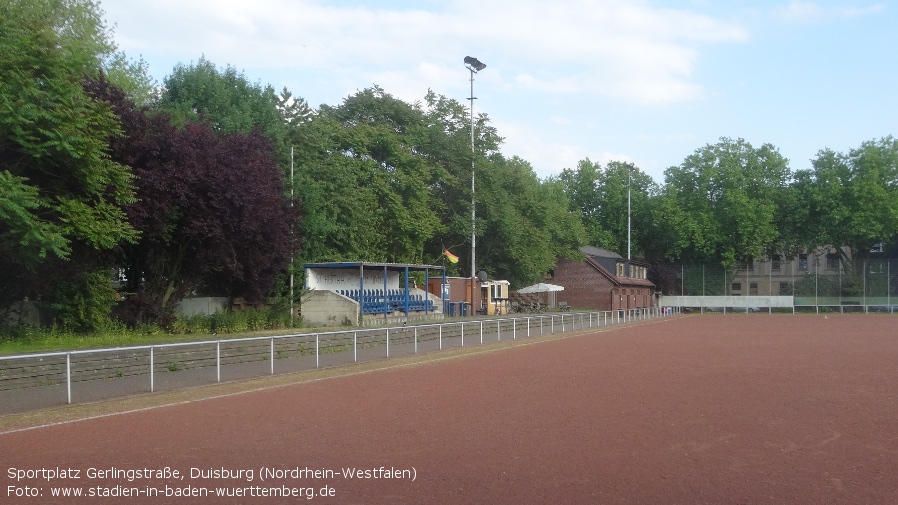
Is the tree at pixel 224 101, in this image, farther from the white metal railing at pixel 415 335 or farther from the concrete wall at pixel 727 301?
the concrete wall at pixel 727 301

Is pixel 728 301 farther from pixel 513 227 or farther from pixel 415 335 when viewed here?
pixel 415 335

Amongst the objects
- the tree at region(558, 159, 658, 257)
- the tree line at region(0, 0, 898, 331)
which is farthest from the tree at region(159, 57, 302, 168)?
the tree at region(558, 159, 658, 257)

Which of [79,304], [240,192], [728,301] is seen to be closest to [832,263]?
[728,301]

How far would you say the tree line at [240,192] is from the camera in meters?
18.7

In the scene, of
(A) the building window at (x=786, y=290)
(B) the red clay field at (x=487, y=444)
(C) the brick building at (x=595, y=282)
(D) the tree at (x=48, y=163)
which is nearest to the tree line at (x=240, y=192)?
(D) the tree at (x=48, y=163)

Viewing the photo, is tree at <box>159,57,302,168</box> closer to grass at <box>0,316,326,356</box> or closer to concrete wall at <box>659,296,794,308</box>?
grass at <box>0,316,326,356</box>

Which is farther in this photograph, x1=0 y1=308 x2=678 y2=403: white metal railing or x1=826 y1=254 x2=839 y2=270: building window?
x1=826 y1=254 x2=839 y2=270: building window

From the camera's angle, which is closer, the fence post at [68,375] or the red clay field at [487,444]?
the red clay field at [487,444]

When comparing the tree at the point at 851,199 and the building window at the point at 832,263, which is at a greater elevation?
the tree at the point at 851,199

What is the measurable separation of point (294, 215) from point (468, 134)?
25.0m

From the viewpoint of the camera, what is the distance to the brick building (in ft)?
223

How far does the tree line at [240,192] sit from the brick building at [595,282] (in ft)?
8.56

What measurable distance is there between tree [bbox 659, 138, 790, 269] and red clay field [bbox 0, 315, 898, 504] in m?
64.7

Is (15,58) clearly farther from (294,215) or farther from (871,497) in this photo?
(871,497)
